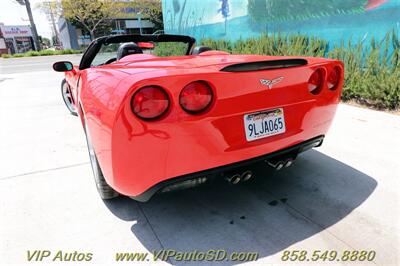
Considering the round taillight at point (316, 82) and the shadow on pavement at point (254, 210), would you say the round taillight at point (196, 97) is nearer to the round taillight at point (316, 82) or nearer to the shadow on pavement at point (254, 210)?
the shadow on pavement at point (254, 210)

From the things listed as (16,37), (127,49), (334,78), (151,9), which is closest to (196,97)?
(334,78)

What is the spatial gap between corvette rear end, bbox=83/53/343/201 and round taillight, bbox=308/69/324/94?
0.09 meters

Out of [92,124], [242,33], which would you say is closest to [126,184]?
[92,124]

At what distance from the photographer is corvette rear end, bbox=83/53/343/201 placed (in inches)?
58.0

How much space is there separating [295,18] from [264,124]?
20.6 feet

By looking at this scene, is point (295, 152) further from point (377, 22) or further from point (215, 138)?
point (377, 22)

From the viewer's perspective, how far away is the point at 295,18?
7.04m

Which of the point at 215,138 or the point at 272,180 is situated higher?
the point at 215,138

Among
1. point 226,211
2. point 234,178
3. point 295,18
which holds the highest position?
point 295,18

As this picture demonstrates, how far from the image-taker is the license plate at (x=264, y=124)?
5.69 ft

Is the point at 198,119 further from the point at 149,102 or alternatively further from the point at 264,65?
the point at 264,65

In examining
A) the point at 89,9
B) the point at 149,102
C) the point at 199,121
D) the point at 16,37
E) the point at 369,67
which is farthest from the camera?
the point at 16,37

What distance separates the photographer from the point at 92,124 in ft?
6.22

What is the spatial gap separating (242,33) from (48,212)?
28.5ft
